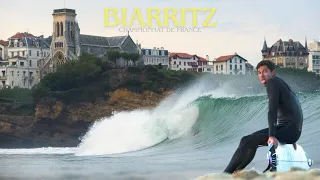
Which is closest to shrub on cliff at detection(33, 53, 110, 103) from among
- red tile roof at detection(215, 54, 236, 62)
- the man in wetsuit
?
red tile roof at detection(215, 54, 236, 62)

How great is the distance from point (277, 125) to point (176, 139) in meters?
21.5

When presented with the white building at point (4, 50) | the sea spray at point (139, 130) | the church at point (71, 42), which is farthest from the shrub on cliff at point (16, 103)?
the white building at point (4, 50)

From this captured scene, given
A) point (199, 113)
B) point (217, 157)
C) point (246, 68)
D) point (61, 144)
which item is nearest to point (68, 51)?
point (246, 68)

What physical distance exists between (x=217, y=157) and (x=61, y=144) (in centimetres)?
4628

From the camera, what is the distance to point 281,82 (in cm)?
605

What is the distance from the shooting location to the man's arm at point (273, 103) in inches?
228

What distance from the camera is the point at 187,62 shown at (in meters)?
125

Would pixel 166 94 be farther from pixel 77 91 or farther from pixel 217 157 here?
pixel 217 157

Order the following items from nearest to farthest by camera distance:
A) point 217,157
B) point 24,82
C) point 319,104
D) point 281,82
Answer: point 281,82, point 217,157, point 319,104, point 24,82

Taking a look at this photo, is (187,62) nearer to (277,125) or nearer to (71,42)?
(71,42)

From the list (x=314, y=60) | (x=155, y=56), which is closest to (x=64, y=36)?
(x=155, y=56)

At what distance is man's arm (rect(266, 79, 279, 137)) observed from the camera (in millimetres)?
5792

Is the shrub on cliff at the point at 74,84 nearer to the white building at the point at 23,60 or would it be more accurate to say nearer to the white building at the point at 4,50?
the white building at the point at 23,60

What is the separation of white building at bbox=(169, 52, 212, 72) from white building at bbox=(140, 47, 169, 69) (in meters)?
2.60
